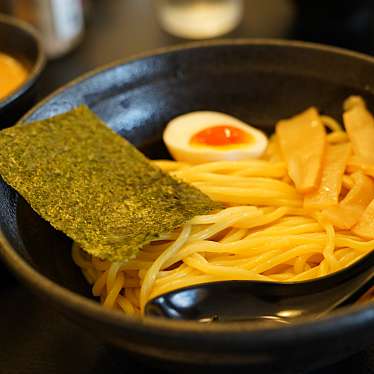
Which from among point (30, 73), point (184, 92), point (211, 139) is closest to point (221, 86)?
point (184, 92)

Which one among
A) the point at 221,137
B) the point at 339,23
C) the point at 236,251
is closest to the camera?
the point at 236,251

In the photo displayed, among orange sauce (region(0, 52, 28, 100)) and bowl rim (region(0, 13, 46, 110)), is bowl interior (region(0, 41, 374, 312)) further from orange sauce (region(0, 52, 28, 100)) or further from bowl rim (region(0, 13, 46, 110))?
orange sauce (region(0, 52, 28, 100))

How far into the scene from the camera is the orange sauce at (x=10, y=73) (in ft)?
5.52

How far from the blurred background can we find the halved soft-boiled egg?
80cm

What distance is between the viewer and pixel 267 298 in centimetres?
102

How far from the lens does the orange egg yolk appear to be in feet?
4.80

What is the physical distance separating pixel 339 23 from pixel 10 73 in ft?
4.48

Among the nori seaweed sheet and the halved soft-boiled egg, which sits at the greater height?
the nori seaweed sheet

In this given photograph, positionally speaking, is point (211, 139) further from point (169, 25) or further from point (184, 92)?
point (169, 25)

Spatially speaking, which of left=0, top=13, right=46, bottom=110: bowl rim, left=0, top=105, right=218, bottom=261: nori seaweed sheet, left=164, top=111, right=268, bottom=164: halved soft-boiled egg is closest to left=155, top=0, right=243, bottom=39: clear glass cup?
left=0, top=13, right=46, bottom=110: bowl rim

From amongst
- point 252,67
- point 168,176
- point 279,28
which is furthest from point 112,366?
point 279,28

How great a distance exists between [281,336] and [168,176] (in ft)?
1.96

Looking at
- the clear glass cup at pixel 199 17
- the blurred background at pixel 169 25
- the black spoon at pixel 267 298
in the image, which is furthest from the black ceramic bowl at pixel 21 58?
the clear glass cup at pixel 199 17

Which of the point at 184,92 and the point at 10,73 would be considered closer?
the point at 184,92
